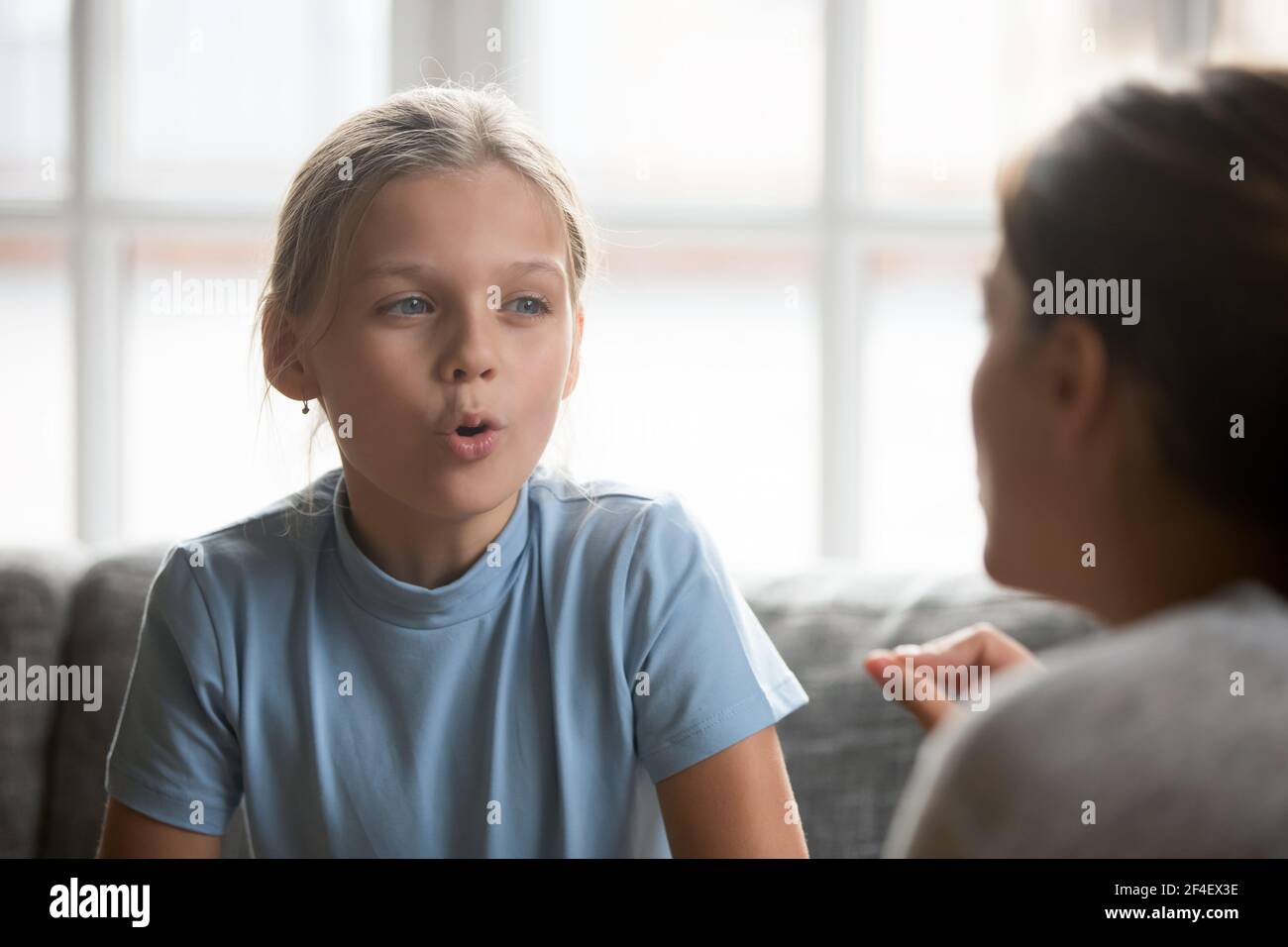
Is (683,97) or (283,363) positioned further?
(683,97)

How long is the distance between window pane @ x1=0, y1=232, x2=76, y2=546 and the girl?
3.77ft

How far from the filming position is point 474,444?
3.06ft

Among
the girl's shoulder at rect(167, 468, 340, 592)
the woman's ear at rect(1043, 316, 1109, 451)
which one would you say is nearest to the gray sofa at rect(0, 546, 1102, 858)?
the girl's shoulder at rect(167, 468, 340, 592)

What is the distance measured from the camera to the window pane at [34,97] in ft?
6.36

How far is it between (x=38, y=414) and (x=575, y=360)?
4.31ft

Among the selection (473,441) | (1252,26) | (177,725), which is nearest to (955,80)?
(1252,26)

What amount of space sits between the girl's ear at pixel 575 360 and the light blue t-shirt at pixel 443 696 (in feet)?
0.45

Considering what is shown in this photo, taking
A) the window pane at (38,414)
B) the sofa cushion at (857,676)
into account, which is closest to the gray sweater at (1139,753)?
the sofa cushion at (857,676)

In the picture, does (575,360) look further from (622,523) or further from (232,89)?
(232,89)

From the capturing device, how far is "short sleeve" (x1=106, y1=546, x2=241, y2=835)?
977 mm

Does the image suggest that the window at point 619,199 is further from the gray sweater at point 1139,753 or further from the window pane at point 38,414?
the gray sweater at point 1139,753

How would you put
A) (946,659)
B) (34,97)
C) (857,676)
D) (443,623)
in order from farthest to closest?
(34,97)
(857,676)
(443,623)
(946,659)
